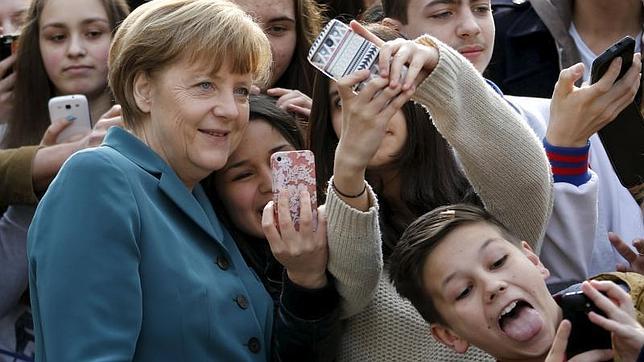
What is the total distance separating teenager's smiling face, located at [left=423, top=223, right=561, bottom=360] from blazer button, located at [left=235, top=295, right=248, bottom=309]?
461 millimetres

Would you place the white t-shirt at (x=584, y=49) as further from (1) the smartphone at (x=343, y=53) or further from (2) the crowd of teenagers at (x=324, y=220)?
(1) the smartphone at (x=343, y=53)

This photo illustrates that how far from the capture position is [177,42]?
10.9 feet

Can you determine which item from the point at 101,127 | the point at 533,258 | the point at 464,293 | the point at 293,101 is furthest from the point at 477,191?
the point at 101,127

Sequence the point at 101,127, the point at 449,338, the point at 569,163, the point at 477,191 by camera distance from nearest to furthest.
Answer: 1. the point at 449,338
2. the point at 477,191
3. the point at 569,163
4. the point at 101,127

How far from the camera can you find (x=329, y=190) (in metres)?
3.20

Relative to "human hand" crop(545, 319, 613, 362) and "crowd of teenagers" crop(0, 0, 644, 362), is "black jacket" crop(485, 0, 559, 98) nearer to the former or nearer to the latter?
"crowd of teenagers" crop(0, 0, 644, 362)

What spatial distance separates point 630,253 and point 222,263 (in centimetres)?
120

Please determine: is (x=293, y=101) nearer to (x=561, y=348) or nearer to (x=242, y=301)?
(x=242, y=301)

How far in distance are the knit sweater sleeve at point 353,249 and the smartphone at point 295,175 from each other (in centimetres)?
6

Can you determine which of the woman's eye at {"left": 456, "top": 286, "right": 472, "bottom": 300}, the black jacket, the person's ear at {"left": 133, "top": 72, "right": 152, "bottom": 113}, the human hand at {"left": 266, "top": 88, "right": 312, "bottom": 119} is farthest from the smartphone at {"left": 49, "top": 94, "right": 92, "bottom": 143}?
the woman's eye at {"left": 456, "top": 286, "right": 472, "bottom": 300}

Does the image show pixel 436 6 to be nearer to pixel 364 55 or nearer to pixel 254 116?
pixel 254 116

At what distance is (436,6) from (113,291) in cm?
177

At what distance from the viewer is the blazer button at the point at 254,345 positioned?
3.32 metres

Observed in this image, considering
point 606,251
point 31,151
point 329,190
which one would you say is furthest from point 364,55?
point 31,151
